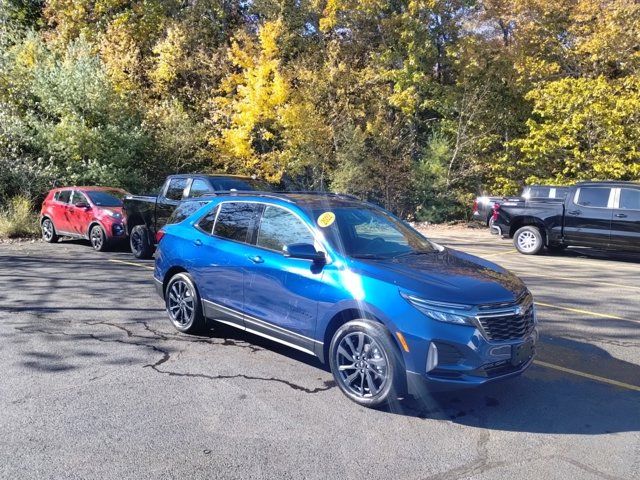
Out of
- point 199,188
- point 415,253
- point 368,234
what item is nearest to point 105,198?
point 199,188

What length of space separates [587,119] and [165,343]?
805 inches

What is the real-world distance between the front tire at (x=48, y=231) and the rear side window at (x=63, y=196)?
2.59 feet

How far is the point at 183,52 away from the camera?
27328 mm

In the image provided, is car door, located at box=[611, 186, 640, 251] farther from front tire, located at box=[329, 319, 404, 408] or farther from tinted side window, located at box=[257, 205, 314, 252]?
front tire, located at box=[329, 319, 404, 408]

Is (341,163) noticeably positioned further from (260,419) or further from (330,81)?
(260,419)

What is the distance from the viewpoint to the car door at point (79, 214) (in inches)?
551

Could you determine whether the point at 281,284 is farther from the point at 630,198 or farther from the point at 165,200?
the point at 630,198

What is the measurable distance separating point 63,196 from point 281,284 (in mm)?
12026

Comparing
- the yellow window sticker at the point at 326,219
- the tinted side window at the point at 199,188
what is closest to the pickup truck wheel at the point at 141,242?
the tinted side window at the point at 199,188

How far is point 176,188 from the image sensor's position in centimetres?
1177

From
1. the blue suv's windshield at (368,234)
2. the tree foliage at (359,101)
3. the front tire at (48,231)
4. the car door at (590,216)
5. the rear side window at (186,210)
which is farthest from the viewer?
the tree foliage at (359,101)

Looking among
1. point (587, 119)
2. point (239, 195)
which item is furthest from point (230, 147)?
point (239, 195)

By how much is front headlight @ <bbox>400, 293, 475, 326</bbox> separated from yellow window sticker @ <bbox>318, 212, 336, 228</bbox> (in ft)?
4.10

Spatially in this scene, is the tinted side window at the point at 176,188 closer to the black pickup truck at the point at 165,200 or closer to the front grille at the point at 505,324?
the black pickup truck at the point at 165,200
